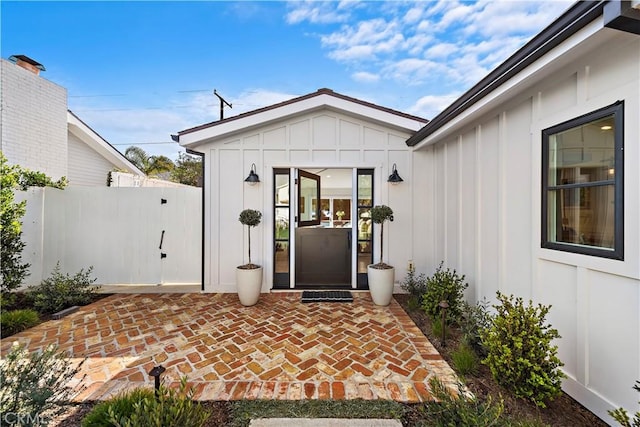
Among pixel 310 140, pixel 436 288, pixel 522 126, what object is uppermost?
pixel 310 140

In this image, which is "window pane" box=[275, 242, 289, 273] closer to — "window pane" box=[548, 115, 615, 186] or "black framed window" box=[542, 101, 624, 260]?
"black framed window" box=[542, 101, 624, 260]

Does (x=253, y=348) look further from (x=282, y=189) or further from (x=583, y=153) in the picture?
(x=583, y=153)

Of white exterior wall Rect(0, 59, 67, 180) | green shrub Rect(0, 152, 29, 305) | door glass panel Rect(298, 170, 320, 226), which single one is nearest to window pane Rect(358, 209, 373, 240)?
door glass panel Rect(298, 170, 320, 226)

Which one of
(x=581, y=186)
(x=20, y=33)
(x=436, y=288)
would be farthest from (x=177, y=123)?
(x=581, y=186)

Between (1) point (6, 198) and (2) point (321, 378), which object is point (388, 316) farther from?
(1) point (6, 198)

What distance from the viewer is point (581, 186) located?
215cm

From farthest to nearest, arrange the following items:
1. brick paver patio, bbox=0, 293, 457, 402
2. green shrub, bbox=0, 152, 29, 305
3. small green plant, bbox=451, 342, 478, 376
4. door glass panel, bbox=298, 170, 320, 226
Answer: door glass panel, bbox=298, 170, 320, 226, green shrub, bbox=0, 152, 29, 305, small green plant, bbox=451, 342, 478, 376, brick paver patio, bbox=0, 293, 457, 402

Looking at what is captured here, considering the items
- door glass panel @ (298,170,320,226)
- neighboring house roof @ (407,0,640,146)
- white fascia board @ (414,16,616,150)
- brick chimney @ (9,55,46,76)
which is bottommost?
door glass panel @ (298,170,320,226)

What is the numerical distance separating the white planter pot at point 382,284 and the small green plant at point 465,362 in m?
1.61

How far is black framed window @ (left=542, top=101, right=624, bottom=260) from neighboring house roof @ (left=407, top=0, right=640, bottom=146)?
0.62 meters

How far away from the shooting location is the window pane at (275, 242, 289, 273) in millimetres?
4966

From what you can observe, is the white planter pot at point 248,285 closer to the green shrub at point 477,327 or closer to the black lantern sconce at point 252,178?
the black lantern sconce at point 252,178

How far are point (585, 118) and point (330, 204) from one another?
36.0ft

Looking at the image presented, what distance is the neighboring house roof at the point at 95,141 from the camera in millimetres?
6933
